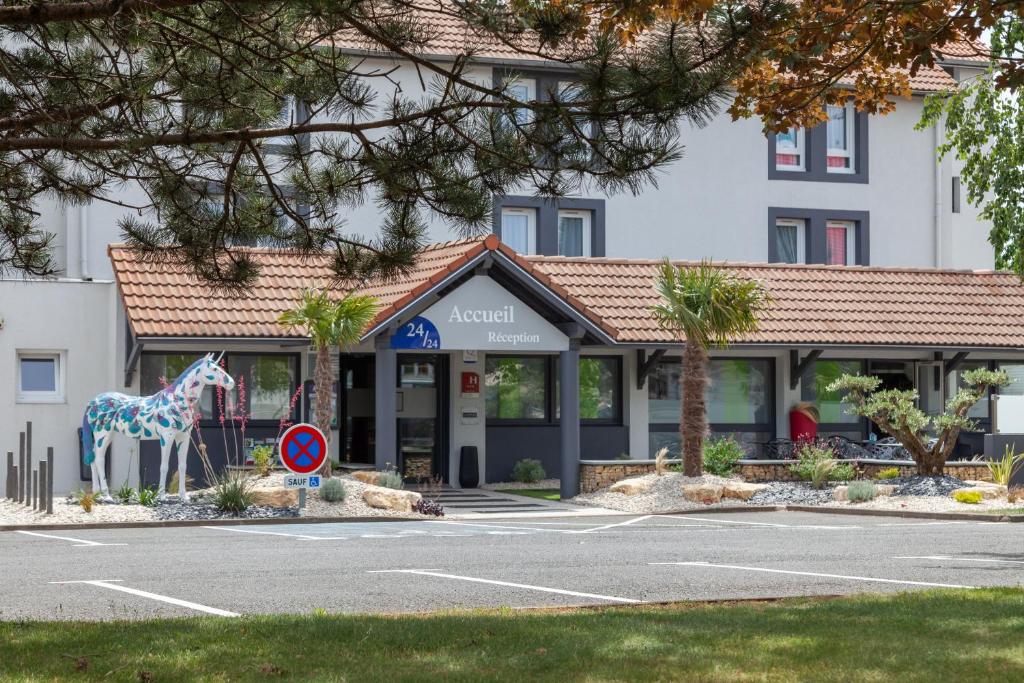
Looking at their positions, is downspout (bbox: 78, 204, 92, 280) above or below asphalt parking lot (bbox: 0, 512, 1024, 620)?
above

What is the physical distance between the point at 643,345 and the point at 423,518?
7.30 meters

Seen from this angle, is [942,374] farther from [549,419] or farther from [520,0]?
[520,0]

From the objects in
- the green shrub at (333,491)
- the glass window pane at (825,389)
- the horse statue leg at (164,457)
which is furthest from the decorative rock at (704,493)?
the horse statue leg at (164,457)

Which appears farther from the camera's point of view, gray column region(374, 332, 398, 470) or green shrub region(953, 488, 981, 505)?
gray column region(374, 332, 398, 470)

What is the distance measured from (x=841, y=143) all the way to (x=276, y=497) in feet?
60.6

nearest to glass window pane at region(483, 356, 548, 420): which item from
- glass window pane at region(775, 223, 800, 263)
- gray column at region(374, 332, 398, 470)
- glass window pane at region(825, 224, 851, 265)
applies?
gray column at region(374, 332, 398, 470)

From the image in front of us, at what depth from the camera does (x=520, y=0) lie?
1019 centimetres

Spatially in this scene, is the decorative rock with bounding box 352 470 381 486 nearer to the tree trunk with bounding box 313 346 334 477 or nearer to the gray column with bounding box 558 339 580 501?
the tree trunk with bounding box 313 346 334 477

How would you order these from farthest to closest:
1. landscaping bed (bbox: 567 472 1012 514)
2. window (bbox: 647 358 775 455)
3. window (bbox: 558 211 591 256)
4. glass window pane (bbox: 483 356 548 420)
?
window (bbox: 558 211 591 256) < window (bbox: 647 358 775 455) < glass window pane (bbox: 483 356 548 420) < landscaping bed (bbox: 567 472 1012 514)

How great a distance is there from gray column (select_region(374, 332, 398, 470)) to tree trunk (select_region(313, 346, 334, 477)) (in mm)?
1510

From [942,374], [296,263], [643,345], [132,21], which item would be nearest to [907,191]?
[942,374]

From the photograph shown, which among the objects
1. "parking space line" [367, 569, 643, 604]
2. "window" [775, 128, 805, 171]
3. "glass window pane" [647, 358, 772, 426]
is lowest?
"parking space line" [367, 569, 643, 604]

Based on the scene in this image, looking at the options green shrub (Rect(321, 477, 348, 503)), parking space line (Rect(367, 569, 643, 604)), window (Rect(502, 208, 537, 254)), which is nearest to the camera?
parking space line (Rect(367, 569, 643, 604))

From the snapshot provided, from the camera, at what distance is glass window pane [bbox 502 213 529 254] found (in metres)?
33.1
